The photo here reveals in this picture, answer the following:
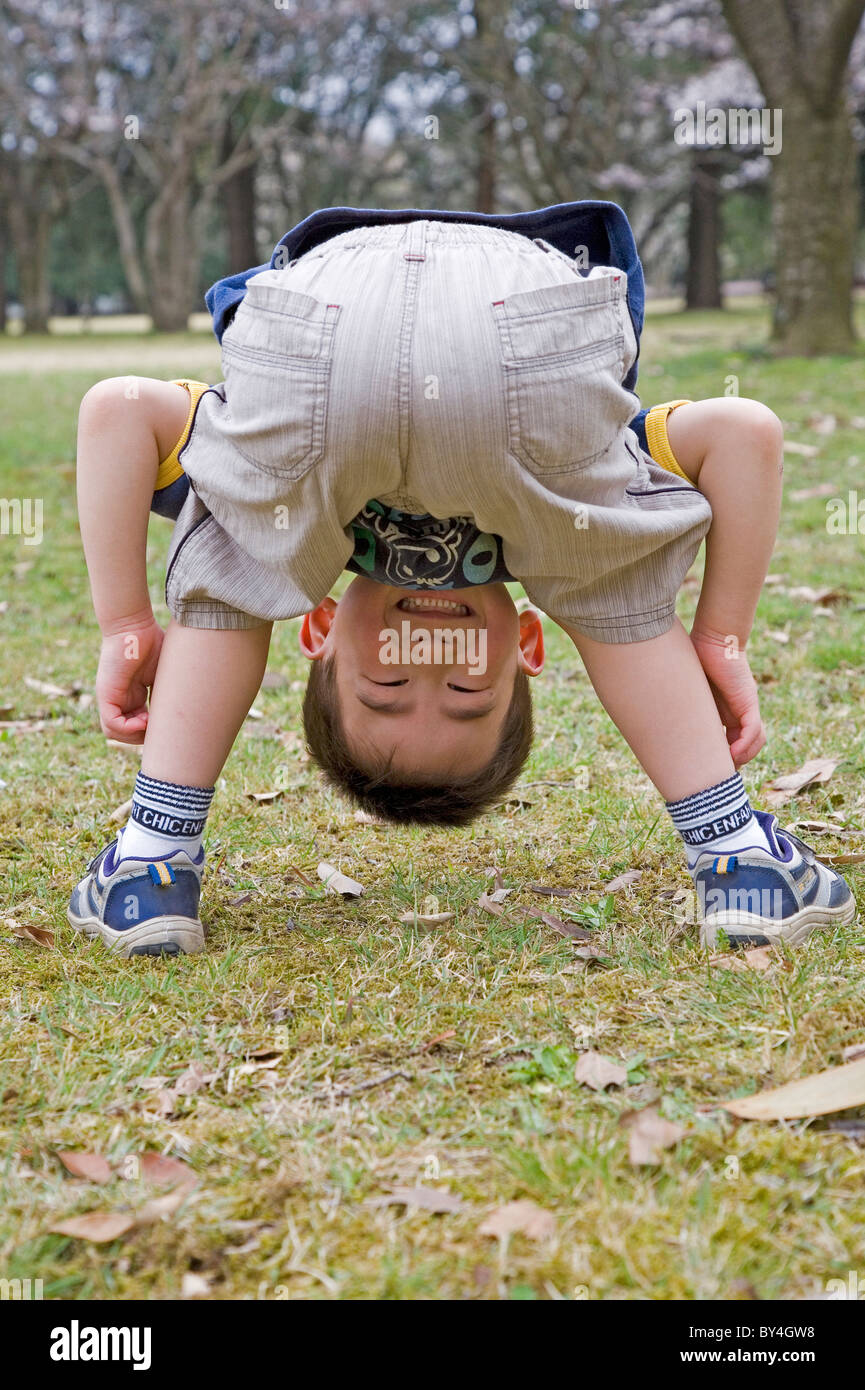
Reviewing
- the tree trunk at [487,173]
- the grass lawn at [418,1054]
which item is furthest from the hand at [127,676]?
the tree trunk at [487,173]

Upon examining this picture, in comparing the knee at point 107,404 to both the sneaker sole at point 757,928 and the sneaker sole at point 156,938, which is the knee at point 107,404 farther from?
the sneaker sole at point 757,928

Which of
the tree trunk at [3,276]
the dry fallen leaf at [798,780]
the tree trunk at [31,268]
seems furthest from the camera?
the tree trunk at [3,276]

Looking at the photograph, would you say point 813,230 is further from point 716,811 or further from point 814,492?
point 716,811

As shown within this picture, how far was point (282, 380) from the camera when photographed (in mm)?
1761

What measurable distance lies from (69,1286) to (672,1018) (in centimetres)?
83

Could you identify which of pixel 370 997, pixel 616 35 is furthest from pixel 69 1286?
pixel 616 35

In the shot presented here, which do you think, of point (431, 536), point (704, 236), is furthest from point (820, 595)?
point (704, 236)

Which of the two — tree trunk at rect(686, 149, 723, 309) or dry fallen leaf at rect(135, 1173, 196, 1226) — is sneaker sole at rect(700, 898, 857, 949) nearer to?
dry fallen leaf at rect(135, 1173, 196, 1226)

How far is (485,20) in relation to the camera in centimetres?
1505

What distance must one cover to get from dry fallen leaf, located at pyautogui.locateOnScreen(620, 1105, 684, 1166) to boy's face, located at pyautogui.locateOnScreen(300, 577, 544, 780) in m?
0.71

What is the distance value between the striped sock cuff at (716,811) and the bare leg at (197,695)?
695mm

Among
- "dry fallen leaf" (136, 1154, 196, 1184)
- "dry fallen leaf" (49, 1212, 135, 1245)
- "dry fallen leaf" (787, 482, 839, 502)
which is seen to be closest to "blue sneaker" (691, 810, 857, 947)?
"dry fallen leaf" (136, 1154, 196, 1184)

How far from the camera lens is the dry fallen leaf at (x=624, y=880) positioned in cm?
231

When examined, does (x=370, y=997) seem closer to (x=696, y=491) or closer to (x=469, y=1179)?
(x=469, y=1179)
